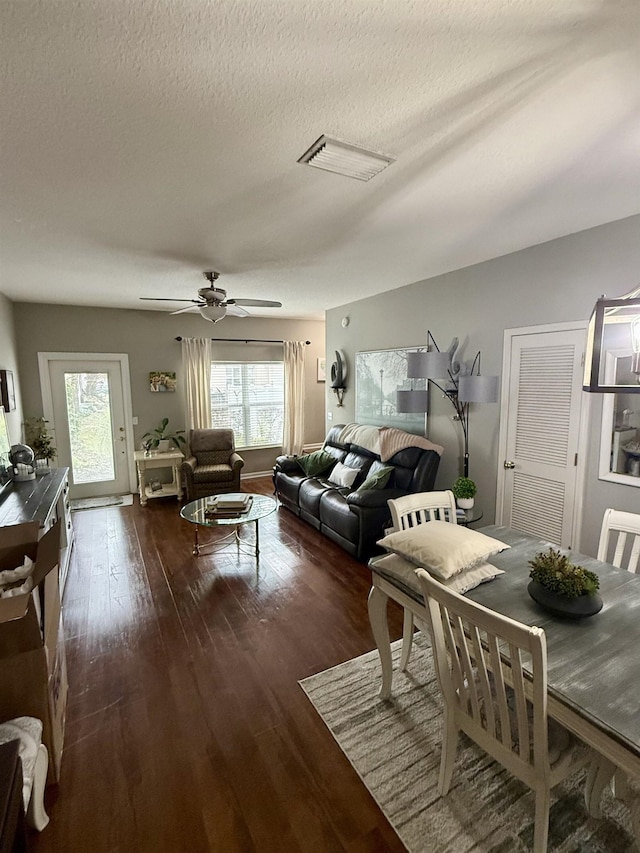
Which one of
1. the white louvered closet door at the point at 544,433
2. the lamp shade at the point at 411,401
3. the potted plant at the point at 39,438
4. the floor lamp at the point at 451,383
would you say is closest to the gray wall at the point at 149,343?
the potted plant at the point at 39,438

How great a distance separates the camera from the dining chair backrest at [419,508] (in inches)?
95.2

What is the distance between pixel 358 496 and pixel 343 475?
0.80 m

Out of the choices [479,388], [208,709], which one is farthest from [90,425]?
[479,388]

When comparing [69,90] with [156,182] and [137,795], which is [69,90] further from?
[137,795]

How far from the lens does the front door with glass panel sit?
5461 millimetres

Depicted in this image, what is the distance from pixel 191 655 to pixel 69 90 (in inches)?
111

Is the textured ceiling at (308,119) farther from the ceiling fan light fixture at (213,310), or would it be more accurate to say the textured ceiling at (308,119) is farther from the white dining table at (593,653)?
the white dining table at (593,653)

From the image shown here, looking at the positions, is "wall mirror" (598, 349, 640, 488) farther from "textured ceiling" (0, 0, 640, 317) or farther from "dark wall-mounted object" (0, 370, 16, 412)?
"dark wall-mounted object" (0, 370, 16, 412)

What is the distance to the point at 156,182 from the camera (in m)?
2.05

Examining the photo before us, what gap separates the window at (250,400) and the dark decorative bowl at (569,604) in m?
5.62

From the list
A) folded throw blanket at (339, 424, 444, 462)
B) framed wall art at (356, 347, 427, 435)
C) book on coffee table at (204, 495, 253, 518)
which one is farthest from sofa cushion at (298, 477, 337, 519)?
framed wall art at (356, 347, 427, 435)

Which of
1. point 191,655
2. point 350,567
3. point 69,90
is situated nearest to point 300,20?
point 69,90

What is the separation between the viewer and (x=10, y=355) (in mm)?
4660

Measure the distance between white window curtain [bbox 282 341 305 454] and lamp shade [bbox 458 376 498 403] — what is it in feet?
13.1
